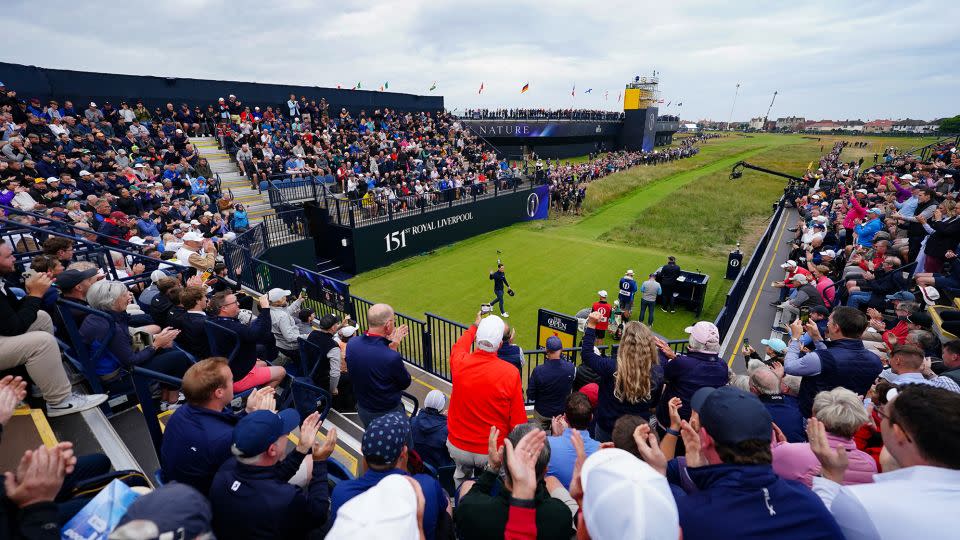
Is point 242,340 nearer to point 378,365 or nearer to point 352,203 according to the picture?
point 378,365

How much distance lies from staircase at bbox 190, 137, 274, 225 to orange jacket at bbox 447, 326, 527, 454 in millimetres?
14264

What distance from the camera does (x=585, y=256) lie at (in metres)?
17.6

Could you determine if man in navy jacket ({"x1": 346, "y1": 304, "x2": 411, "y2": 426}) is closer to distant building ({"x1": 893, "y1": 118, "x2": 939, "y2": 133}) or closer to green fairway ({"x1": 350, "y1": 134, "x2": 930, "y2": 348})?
green fairway ({"x1": 350, "y1": 134, "x2": 930, "y2": 348})

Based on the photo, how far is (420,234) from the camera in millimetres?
18062

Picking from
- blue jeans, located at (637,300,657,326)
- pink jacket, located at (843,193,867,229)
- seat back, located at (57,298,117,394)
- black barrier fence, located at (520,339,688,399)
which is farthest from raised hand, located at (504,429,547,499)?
pink jacket, located at (843,193,867,229)

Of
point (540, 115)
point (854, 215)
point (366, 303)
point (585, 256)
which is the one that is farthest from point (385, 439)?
point (540, 115)

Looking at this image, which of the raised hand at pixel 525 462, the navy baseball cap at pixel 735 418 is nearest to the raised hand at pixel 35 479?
the raised hand at pixel 525 462

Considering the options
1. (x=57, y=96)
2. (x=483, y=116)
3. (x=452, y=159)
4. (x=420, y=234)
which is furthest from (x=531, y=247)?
(x=483, y=116)

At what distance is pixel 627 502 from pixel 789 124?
732 ft

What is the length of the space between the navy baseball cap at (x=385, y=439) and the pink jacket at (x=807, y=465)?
248 centimetres

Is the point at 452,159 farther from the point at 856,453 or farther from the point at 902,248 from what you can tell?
the point at 856,453

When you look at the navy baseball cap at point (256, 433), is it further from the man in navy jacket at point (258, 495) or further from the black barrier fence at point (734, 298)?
the black barrier fence at point (734, 298)

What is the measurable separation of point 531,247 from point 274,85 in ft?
52.8

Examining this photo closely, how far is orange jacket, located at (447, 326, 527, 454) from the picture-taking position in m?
3.44
